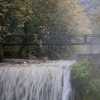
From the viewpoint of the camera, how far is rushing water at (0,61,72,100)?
1313 cm

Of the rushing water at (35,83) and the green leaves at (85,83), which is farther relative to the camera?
the rushing water at (35,83)

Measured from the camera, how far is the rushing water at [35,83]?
13.1 metres

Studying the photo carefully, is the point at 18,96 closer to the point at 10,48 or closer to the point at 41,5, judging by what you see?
the point at 10,48

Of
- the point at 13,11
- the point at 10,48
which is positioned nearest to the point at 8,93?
Result: the point at 13,11

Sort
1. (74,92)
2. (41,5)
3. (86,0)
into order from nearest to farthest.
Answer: (74,92) < (41,5) < (86,0)

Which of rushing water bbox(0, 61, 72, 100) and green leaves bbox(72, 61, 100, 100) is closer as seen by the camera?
green leaves bbox(72, 61, 100, 100)

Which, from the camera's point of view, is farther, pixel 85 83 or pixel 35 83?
pixel 35 83

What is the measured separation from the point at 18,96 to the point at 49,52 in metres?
14.2

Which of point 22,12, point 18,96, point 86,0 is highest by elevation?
point 86,0

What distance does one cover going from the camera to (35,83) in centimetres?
1354

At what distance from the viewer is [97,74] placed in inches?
518

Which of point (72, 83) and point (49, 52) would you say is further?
point (49, 52)

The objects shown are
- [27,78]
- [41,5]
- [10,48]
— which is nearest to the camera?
[27,78]

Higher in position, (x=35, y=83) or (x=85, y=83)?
(x=85, y=83)
